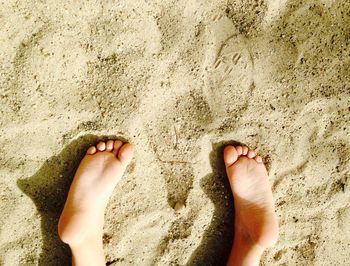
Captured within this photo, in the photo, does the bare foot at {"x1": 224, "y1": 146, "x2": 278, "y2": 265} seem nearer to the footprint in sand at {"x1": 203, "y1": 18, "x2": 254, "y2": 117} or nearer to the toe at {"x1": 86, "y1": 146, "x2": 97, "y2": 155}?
the footprint in sand at {"x1": 203, "y1": 18, "x2": 254, "y2": 117}

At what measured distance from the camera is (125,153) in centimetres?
154

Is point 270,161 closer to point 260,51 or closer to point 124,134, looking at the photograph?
point 260,51

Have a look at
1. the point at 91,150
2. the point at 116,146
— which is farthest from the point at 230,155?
the point at 91,150

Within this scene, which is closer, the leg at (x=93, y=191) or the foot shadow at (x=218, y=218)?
the leg at (x=93, y=191)

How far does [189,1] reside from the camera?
1.53m

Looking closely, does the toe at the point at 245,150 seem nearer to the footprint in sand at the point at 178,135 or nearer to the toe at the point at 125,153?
the footprint in sand at the point at 178,135

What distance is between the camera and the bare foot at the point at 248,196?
1.58 metres

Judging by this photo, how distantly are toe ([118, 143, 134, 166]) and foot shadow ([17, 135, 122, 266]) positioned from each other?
0.29 ft

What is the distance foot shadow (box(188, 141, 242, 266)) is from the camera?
1.62 metres

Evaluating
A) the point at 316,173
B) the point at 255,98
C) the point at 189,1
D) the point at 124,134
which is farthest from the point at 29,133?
the point at 316,173

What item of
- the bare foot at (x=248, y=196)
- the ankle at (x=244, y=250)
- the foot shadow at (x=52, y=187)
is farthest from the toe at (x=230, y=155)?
the foot shadow at (x=52, y=187)

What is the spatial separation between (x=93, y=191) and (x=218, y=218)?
55 centimetres

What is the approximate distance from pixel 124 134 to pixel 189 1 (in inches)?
23.6

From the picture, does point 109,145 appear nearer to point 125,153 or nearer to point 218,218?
point 125,153
